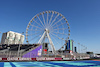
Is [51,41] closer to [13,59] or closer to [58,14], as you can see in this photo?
[58,14]

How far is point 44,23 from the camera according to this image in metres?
46.0

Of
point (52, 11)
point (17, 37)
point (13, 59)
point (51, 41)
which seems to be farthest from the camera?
point (17, 37)

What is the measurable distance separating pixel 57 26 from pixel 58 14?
7.04 m

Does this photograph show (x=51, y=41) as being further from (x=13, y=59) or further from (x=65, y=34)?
(x=13, y=59)

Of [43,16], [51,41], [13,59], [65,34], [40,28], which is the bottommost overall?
[13,59]

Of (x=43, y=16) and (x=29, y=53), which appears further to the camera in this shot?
(x=43, y=16)

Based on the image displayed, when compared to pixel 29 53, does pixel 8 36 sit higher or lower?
higher

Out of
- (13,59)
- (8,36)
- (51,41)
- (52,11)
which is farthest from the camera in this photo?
(8,36)

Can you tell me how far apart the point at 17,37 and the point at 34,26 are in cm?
11097

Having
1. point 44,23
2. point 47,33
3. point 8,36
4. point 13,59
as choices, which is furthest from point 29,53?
point 8,36

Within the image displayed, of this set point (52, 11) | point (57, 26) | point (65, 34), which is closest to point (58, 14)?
point (52, 11)

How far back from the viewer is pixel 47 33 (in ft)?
143

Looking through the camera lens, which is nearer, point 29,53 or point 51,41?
point 29,53

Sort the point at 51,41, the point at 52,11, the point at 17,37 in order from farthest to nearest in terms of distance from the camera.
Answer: the point at 17,37
the point at 52,11
the point at 51,41
